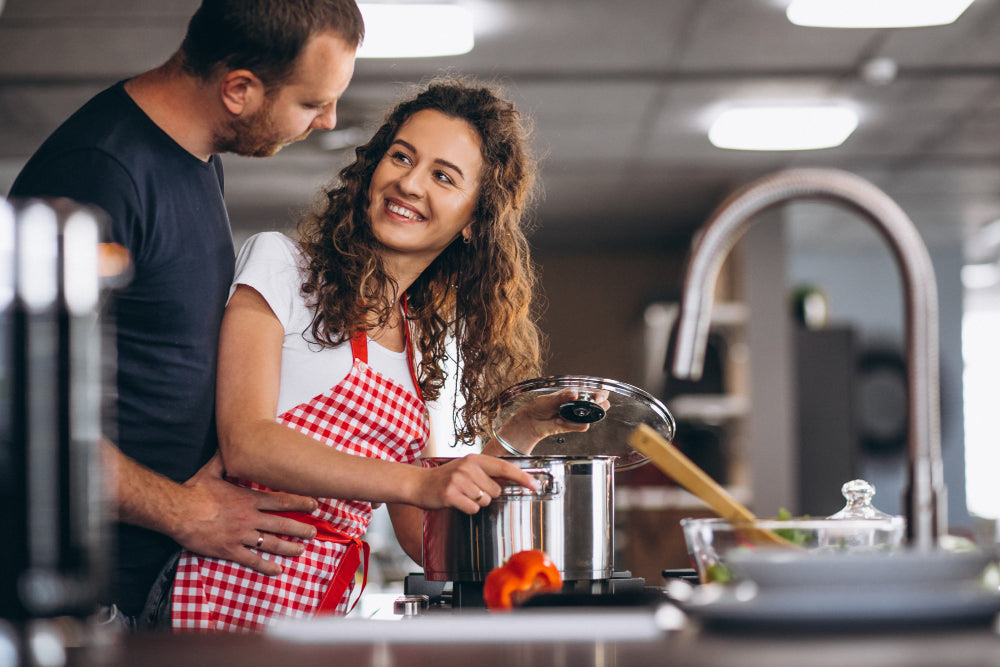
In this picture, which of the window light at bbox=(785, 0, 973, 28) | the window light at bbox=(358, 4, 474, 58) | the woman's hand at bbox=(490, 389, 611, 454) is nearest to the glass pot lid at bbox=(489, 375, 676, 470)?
the woman's hand at bbox=(490, 389, 611, 454)

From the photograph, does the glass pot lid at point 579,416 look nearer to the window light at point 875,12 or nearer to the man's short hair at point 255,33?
the man's short hair at point 255,33

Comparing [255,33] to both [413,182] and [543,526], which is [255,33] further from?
[543,526]

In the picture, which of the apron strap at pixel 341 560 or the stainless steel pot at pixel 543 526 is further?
the apron strap at pixel 341 560

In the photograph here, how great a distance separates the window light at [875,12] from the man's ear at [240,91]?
1939mm

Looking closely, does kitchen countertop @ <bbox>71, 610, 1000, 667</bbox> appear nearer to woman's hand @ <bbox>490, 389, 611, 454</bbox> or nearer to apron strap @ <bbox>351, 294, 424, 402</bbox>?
woman's hand @ <bbox>490, 389, 611, 454</bbox>

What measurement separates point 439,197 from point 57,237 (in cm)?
79

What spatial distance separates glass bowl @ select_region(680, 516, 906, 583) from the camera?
84 cm

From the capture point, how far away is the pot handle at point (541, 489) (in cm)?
98

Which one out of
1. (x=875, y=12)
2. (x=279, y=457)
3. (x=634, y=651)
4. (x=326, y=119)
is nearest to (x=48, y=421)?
(x=634, y=651)

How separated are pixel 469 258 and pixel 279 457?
0.55 meters

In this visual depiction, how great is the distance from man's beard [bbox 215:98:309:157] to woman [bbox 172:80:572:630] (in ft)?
0.47

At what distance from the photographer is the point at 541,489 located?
3.22 feet

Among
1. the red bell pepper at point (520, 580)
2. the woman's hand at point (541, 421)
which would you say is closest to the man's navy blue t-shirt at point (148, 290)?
the woman's hand at point (541, 421)

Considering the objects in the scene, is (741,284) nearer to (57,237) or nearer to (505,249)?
(505,249)
